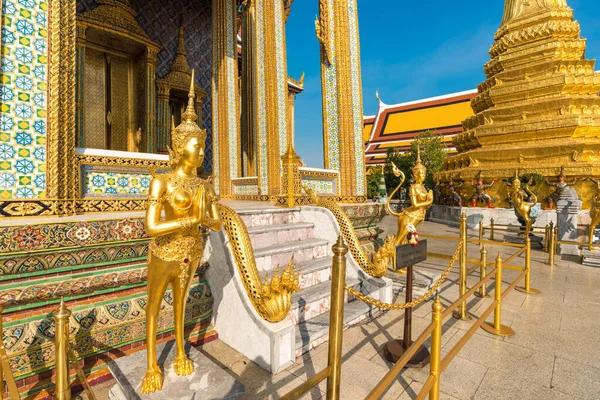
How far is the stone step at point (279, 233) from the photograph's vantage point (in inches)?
178

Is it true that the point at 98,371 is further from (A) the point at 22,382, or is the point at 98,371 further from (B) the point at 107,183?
(B) the point at 107,183

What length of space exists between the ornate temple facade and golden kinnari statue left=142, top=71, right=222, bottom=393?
266 mm

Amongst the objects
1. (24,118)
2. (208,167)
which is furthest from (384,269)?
(208,167)

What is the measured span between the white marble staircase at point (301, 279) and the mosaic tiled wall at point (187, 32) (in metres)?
5.89

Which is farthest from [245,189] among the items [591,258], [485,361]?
[591,258]

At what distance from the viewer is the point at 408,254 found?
3086 mm

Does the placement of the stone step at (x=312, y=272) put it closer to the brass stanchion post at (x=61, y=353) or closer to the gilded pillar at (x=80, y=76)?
the brass stanchion post at (x=61, y=353)

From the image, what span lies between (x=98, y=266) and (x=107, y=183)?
149 cm

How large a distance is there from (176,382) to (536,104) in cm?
1974

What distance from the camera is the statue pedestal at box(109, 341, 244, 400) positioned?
2.26 meters

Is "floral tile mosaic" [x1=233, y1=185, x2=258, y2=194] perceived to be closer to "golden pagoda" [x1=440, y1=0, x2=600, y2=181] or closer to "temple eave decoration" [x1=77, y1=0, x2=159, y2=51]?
"temple eave decoration" [x1=77, y1=0, x2=159, y2=51]

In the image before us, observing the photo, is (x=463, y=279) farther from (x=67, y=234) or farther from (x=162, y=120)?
(x=162, y=120)

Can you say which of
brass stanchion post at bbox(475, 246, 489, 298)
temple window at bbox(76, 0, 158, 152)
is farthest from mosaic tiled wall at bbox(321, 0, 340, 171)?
temple window at bbox(76, 0, 158, 152)

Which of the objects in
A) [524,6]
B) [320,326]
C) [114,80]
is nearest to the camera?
[320,326]
